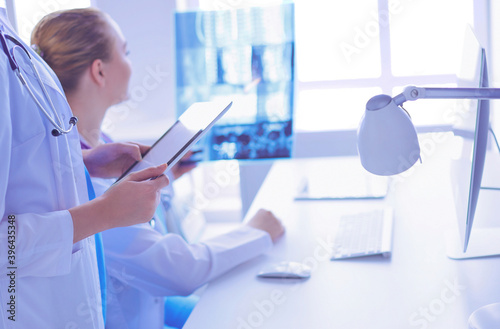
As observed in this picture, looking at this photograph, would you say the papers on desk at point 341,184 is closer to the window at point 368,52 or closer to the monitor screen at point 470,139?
the monitor screen at point 470,139

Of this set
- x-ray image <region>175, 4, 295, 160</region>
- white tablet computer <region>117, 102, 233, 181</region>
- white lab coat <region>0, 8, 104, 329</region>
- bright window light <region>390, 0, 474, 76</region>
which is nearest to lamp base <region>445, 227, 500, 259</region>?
white tablet computer <region>117, 102, 233, 181</region>

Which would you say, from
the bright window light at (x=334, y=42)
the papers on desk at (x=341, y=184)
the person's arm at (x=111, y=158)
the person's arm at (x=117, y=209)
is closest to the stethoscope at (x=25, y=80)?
the person's arm at (x=117, y=209)

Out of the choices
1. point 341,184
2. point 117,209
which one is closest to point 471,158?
point 117,209

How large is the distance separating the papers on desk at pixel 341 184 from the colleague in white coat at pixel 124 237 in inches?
17.5

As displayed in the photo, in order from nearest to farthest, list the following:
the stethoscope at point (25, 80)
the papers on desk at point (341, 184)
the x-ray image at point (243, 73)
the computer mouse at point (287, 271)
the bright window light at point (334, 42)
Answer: the stethoscope at point (25, 80) → the computer mouse at point (287, 271) → the papers on desk at point (341, 184) → the x-ray image at point (243, 73) → the bright window light at point (334, 42)

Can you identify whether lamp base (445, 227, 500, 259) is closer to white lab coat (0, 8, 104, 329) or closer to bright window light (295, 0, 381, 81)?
white lab coat (0, 8, 104, 329)

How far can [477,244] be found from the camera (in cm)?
142

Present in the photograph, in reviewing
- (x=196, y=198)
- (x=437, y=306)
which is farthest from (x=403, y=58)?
(x=437, y=306)

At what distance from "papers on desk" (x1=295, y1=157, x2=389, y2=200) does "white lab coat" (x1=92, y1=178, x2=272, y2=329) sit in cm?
63

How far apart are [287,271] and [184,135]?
43 cm

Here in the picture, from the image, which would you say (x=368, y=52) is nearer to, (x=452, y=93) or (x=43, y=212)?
(x=452, y=93)

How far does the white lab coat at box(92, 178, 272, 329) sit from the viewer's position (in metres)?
1.40

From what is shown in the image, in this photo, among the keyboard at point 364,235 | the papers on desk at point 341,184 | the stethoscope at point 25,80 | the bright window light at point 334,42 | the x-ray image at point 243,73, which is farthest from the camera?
the bright window light at point 334,42

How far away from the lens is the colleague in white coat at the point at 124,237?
1410 mm
